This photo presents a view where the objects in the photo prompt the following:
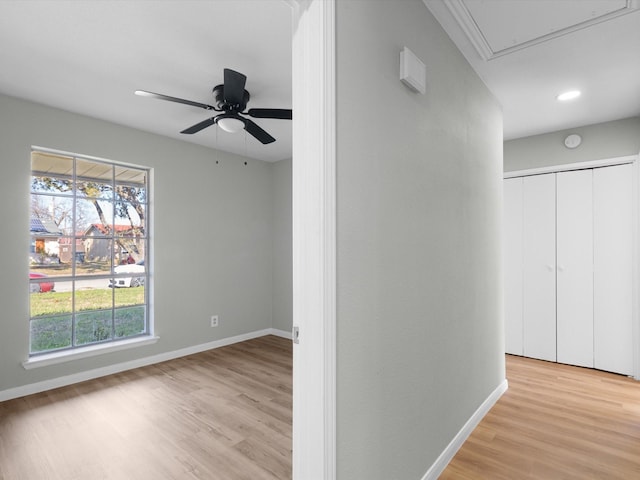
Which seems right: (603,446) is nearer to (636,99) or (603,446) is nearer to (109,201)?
(636,99)

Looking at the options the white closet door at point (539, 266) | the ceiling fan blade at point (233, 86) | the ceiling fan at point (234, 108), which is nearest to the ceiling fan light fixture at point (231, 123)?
the ceiling fan at point (234, 108)

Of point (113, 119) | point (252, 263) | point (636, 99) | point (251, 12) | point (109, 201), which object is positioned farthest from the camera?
point (252, 263)

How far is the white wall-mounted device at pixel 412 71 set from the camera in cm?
152

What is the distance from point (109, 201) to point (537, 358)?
489 centimetres

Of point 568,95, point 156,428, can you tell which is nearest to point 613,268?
point 568,95

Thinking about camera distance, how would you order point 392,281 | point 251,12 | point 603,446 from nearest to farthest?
point 392,281 → point 251,12 → point 603,446

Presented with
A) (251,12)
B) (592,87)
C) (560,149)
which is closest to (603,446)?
(592,87)

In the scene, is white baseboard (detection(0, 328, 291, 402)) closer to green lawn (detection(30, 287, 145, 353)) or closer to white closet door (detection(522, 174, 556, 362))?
green lawn (detection(30, 287, 145, 353))

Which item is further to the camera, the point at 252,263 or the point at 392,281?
the point at 252,263

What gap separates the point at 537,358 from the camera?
12.4ft

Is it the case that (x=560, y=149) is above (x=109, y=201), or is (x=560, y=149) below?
above

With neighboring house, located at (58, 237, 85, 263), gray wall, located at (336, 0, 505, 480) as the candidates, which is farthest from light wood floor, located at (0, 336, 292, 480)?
neighboring house, located at (58, 237, 85, 263)

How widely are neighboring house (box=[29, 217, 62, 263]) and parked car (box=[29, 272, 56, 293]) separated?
0.41 feet

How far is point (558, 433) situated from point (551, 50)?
248cm
